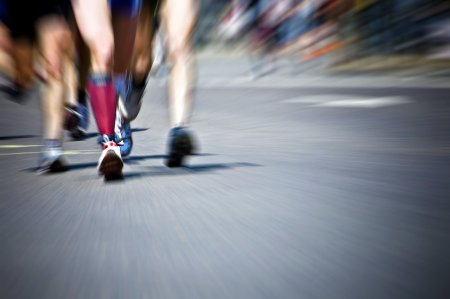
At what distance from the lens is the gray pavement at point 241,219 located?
2.36 meters

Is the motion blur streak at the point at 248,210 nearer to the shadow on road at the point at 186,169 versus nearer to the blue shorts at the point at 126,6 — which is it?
the shadow on road at the point at 186,169

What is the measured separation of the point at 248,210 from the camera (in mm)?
3402

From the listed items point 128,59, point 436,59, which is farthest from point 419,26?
point 128,59

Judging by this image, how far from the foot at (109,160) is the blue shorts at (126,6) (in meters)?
0.76

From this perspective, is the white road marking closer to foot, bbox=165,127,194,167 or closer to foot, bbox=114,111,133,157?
foot, bbox=114,111,133,157

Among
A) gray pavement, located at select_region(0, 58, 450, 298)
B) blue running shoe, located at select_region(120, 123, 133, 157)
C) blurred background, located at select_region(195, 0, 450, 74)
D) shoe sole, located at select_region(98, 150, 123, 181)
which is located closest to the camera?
gray pavement, located at select_region(0, 58, 450, 298)

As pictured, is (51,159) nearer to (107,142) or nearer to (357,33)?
(107,142)

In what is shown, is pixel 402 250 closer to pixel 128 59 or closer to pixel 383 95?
pixel 128 59

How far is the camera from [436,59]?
14977 millimetres

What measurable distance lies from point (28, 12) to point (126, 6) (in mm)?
1081

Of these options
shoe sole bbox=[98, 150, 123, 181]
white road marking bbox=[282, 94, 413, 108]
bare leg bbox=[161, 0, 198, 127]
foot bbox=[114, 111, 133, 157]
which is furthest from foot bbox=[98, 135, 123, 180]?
white road marking bbox=[282, 94, 413, 108]

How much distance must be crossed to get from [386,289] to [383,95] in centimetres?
790

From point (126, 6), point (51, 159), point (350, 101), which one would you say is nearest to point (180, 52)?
point (126, 6)

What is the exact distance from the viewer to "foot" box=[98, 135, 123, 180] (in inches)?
160
